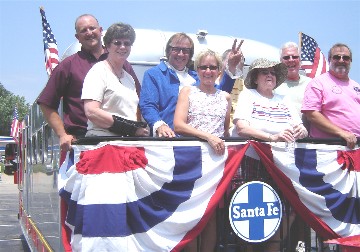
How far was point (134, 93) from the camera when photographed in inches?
160

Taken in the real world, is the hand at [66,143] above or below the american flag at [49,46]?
below

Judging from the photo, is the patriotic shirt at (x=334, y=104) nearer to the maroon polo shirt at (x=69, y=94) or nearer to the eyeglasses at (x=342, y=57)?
the eyeglasses at (x=342, y=57)

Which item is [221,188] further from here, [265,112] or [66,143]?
[66,143]

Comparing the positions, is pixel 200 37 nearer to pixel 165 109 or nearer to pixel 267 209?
pixel 165 109

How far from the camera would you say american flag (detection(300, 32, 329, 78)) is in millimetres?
7812

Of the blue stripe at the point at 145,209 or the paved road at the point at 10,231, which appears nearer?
the blue stripe at the point at 145,209

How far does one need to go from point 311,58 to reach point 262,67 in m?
4.04

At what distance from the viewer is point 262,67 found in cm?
425

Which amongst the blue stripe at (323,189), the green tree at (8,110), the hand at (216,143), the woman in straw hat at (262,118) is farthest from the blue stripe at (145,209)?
the green tree at (8,110)

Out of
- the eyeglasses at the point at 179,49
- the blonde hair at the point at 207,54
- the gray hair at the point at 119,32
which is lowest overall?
the blonde hair at the point at 207,54

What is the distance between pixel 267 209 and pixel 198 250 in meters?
0.60

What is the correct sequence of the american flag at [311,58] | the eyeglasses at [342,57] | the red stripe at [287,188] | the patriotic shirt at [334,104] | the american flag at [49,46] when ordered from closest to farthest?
the red stripe at [287,188] → the patriotic shirt at [334,104] → the eyeglasses at [342,57] → the american flag at [311,58] → the american flag at [49,46]

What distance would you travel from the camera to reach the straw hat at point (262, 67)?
4.27 m

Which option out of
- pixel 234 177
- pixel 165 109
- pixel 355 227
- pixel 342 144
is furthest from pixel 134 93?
pixel 355 227
